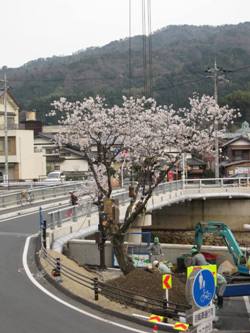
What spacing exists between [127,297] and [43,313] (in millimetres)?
2189

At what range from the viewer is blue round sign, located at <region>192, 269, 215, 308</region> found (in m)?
6.80

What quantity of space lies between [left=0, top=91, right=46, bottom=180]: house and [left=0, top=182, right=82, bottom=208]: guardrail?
70.8ft

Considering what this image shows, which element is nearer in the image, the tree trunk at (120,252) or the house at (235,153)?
the tree trunk at (120,252)

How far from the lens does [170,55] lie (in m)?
159

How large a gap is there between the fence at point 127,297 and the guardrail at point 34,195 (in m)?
21.1

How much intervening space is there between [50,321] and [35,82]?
142 metres

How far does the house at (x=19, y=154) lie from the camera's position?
217 ft

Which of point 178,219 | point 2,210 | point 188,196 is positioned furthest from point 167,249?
point 178,219

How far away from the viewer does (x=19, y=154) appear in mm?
66312

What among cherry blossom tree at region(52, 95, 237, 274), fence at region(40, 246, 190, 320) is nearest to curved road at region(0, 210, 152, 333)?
fence at region(40, 246, 190, 320)

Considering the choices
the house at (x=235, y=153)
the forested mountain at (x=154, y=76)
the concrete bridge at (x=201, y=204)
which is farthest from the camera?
the forested mountain at (x=154, y=76)

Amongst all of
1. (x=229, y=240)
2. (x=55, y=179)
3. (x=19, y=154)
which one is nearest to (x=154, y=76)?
(x=19, y=154)

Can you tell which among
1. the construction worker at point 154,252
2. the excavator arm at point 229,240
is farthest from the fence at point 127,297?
the construction worker at point 154,252

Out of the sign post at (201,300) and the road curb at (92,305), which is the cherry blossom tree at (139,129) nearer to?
the road curb at (92,305)
